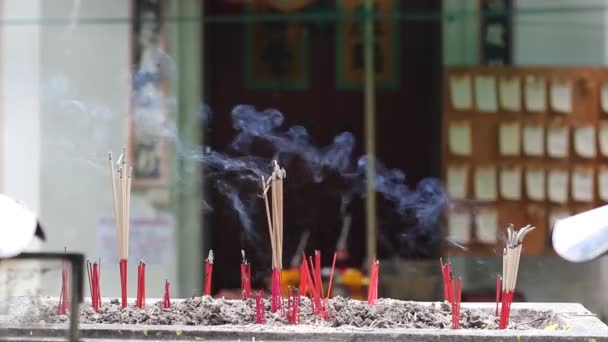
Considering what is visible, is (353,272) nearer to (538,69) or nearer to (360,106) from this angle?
(360,106)

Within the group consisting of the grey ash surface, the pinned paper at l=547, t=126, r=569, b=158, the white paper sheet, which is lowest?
the grey ash surface

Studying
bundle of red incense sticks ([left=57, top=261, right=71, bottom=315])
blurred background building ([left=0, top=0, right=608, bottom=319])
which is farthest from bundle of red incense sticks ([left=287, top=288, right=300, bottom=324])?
blurred background building ([left=0, top=0, right=608, bottom=319])

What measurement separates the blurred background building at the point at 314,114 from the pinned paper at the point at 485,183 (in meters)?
0.01

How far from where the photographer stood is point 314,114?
5.68m

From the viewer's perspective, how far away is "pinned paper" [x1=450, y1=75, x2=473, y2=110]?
18.5 ft

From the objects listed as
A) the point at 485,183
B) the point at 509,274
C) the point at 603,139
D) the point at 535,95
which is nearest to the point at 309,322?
the point at 509,274

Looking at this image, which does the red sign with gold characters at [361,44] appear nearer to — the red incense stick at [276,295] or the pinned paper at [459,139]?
the pinned paper at [459,139]

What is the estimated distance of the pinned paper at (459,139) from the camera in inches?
223

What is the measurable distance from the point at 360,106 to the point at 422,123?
14.9 inches

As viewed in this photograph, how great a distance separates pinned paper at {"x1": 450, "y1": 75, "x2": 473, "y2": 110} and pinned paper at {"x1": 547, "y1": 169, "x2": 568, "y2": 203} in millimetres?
631

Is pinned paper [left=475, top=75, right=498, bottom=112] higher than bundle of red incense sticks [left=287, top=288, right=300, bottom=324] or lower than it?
higher

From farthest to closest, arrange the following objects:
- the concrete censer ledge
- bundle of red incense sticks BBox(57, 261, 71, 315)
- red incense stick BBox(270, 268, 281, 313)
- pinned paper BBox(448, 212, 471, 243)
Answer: pinned paper BBox(448, 212, 471, 243) → red incense stick BBox(270, 268, 281, 313) → bundle of red incense sticks BBox(57, 261, 71, 315) → the concrete censer ledge

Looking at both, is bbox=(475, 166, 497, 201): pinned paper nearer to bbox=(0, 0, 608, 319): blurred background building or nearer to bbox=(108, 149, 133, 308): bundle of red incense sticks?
bbox=(0, 0, 608, 319): blurred background building

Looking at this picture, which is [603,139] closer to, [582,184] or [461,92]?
[582,184]
